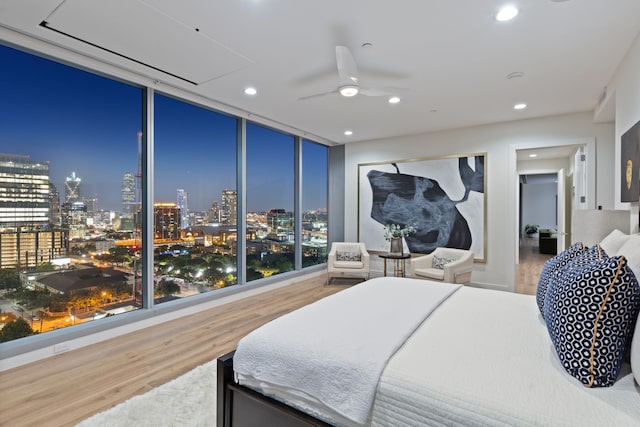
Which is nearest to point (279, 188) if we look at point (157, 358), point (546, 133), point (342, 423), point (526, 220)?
point (157, 358)

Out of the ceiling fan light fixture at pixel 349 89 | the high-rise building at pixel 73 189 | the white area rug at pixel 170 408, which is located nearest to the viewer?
the white area rug at pixel 170 408

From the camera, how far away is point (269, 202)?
5234 mm

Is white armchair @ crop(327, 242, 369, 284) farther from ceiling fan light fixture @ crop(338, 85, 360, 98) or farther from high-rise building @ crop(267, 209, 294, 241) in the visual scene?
ceiling fan light fixture @ crop(338, 85, 360, 98)

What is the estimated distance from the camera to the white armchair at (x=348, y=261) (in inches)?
208

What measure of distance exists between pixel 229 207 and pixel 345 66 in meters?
2.64

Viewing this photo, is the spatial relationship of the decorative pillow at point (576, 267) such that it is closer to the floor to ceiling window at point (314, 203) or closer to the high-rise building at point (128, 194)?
the high-rise building at point (128, 194)

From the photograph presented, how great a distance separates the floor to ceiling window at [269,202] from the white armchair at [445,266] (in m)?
2.19

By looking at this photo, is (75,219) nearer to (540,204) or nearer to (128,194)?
(128,194)

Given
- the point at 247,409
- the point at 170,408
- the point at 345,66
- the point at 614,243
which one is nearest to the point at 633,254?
the point at 614,243

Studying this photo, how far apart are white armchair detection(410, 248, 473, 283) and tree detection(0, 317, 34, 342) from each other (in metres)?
4.41

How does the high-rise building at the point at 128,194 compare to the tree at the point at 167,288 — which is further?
the tree at the point at 167,288

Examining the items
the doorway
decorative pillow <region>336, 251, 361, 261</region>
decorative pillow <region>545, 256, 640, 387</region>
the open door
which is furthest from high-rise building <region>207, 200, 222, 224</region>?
the open door

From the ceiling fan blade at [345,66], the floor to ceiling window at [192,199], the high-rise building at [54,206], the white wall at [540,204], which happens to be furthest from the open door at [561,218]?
the high-rise building at [54,206]

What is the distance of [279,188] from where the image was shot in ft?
17.8
